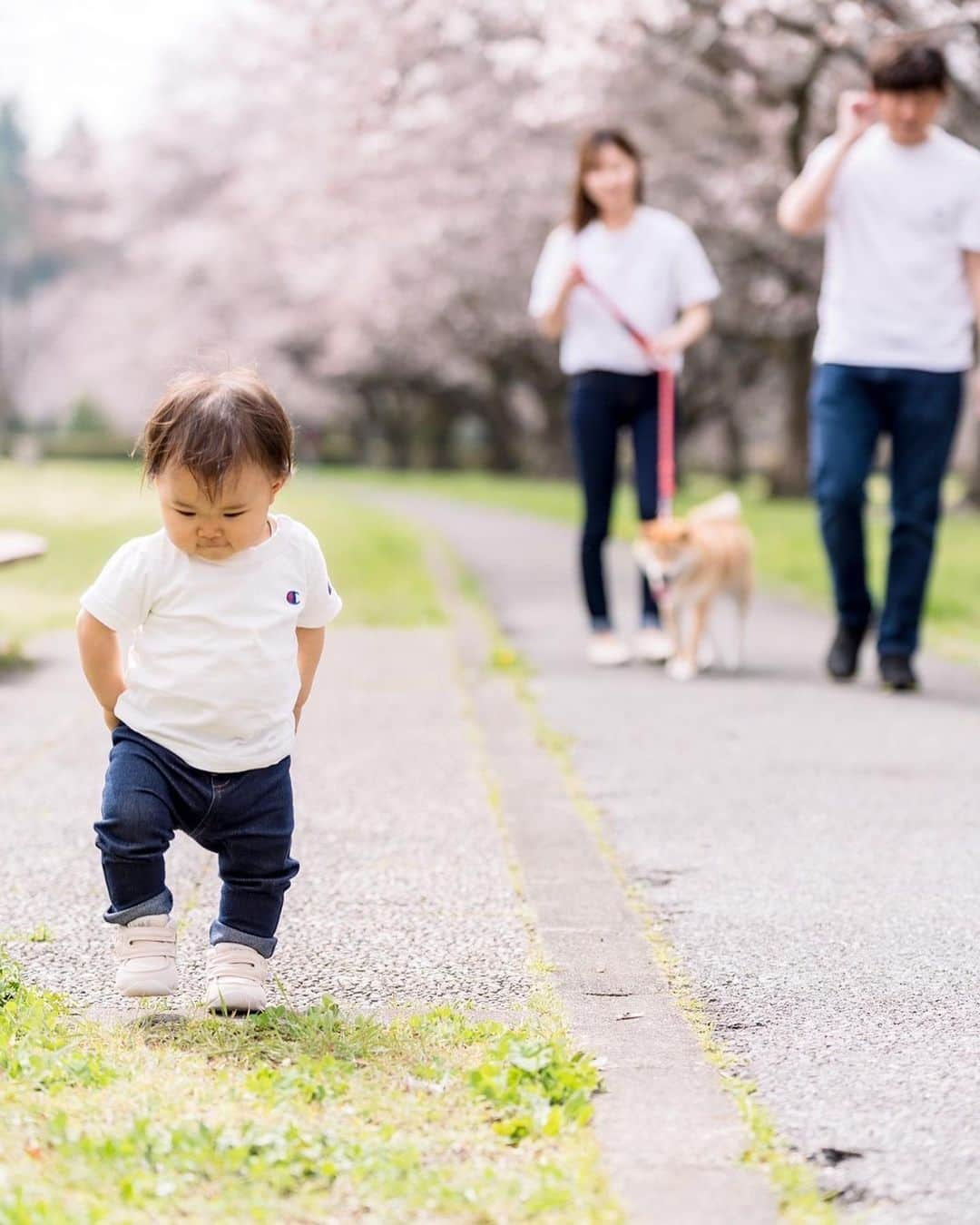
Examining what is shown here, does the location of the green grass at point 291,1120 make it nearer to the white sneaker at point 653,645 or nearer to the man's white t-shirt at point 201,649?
the man's white t-shirt at point 201,649

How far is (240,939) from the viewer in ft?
9.55

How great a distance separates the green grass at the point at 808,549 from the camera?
9.34m

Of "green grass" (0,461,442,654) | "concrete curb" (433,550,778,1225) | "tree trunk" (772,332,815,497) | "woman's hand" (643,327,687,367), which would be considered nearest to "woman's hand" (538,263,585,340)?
"woman's hand" (643,327,687,367)

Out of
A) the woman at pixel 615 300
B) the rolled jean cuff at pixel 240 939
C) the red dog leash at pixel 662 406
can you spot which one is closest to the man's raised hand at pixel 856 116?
the woman at pixel 615 300

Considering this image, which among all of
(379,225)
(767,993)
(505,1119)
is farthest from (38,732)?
(379,225)

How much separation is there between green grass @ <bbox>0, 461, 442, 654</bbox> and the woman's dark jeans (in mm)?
1594

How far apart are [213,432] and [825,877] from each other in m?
1.78

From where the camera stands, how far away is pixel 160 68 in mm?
42562

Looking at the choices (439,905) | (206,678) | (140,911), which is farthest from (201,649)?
(439,905)

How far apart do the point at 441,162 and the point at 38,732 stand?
56.0 ft

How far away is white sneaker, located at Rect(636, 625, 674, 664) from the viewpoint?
7.43 meters

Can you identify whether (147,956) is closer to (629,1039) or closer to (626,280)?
(629,1039)

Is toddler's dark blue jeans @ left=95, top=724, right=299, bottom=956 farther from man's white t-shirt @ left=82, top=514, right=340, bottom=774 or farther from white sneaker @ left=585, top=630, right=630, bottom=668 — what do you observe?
white sneaker @ left=585, top=630, right=630, bottom=668

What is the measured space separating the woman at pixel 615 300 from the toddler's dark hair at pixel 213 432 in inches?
169
